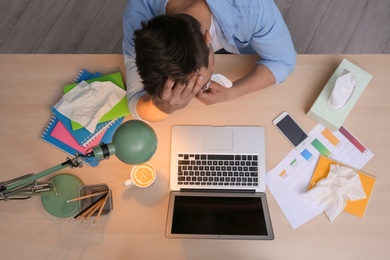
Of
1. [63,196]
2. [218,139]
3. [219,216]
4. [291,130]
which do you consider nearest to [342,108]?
[291,130]

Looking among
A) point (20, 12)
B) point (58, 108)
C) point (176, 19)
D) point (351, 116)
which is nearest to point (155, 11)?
point (176, 19)

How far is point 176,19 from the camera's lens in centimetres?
72

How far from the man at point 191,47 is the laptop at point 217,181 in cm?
11

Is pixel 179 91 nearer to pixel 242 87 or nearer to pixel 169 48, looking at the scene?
pixel 169 48

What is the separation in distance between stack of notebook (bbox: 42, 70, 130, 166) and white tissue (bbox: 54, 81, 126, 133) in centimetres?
2

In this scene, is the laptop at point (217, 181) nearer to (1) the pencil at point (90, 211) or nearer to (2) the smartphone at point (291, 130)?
(2) the smartphone at point (291, 130)

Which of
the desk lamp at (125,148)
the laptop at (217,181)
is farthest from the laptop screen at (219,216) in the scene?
the desk lamp at (125,148)

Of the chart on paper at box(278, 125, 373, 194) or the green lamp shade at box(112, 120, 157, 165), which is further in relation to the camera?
the chart on paper at box(278, 125, 373, 194)

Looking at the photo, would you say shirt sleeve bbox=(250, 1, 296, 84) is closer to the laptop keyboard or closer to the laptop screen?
the laptop keyboard

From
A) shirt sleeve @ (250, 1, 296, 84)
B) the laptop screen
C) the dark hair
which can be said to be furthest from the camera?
shirt sleeve @ (250, 1, 296, 84)

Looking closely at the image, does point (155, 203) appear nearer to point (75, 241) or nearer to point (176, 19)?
point (75, 241)

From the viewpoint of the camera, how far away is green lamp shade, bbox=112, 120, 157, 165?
0.70 m

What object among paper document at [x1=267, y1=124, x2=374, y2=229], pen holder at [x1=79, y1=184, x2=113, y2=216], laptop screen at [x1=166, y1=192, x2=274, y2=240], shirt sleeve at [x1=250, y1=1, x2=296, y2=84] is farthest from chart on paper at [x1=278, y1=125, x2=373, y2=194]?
pen holder at [x1=79, y1=184, x2=113, y2=216]

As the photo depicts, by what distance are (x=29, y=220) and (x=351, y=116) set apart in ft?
3.36
